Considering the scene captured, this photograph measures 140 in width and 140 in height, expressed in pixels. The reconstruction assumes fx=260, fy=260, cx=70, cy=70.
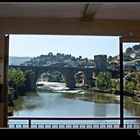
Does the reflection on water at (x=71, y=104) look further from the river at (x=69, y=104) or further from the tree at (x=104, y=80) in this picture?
the tree at (x=104, y=80)

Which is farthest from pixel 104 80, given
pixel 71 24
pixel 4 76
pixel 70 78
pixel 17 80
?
pixel 4 76

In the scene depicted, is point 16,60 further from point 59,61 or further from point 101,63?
point 101,63

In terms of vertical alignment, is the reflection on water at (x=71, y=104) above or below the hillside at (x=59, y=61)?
below

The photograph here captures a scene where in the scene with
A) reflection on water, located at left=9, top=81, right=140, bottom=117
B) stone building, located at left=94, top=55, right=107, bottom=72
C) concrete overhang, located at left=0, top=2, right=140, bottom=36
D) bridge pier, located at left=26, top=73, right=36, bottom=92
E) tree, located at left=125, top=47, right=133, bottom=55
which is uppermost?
concrete overhang, located at left=0, top=2, right=140, bottom=36

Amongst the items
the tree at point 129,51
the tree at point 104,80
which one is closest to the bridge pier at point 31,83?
the tree at point 104,80

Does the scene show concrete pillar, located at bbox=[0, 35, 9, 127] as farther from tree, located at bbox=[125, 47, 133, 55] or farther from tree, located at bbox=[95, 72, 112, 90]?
tree, located at bbox=[125, 47, 133, 55]

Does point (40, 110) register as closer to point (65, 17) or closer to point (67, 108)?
point (67, 108)

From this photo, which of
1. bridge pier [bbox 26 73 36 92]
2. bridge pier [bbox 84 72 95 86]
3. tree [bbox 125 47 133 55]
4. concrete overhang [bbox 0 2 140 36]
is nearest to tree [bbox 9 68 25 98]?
bridge pier [bbox 26 73 36 92]
